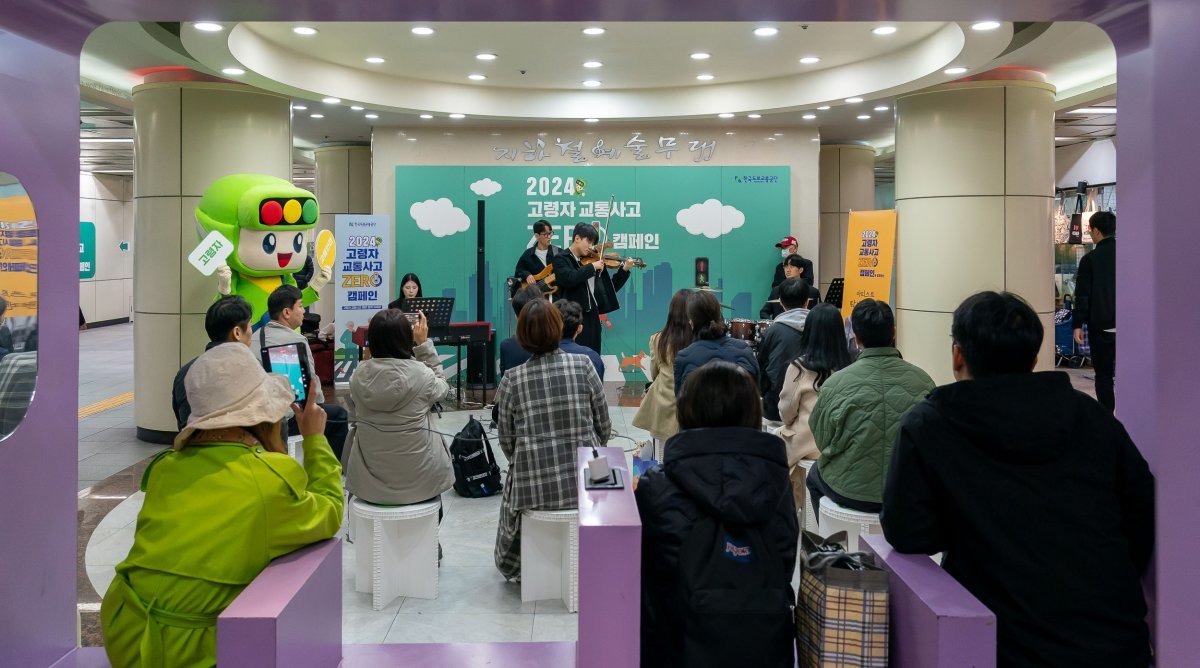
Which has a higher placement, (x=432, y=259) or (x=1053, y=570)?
(x=432, y=259)

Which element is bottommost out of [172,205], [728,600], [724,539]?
[728,600]

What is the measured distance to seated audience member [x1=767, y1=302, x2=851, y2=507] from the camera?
4391mm

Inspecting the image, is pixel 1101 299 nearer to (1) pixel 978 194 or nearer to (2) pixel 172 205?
(1) pixel 978 194

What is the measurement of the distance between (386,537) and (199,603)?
73.5 inches

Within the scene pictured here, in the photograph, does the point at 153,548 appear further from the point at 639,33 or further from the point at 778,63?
the point at 778,63

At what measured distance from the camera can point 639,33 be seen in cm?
723

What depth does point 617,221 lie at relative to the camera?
10484 mm

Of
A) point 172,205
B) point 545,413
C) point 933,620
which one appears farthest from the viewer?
point 172,205

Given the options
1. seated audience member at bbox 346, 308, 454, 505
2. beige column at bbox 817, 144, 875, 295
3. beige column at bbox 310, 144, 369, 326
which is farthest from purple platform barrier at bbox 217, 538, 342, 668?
beige column at bbox 817, 144, 875, 295

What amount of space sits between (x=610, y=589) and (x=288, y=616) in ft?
2.46

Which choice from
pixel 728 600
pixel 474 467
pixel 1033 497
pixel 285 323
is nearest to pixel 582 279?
pixel 474 467

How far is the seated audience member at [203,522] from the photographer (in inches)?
89.9

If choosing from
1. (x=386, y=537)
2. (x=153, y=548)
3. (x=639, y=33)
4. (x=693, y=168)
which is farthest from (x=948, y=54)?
(x=153, y=548)

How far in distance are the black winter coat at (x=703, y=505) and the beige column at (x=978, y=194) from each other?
20.6 feet
